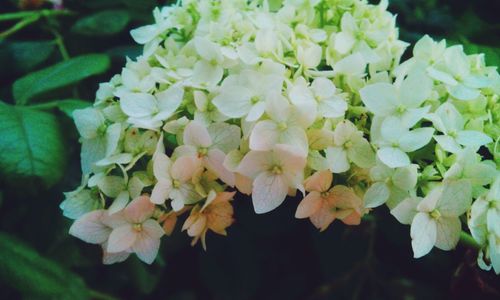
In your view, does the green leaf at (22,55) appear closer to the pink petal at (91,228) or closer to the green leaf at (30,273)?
the green leaf at (30,273)

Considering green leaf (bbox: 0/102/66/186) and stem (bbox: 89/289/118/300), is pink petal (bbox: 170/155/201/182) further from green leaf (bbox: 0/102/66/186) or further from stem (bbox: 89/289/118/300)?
stem (bbox: 89/289/118/300)

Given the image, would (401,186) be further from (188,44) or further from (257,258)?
(257,258)

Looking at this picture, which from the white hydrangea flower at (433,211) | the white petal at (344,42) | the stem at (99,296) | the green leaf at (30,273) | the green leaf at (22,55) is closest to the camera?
the white hydrangea flower at (433,211)

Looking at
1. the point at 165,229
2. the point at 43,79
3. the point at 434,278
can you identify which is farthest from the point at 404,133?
the point at 434,278

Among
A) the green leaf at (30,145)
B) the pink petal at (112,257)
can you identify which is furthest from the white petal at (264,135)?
the green leaf at (30,145)

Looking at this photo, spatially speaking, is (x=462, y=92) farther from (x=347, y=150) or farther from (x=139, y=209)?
(x=139, y=209)

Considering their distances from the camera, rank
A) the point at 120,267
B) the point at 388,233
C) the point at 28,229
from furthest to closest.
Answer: the point at 120,267 → the point at 388,233 → the point at 28,229
